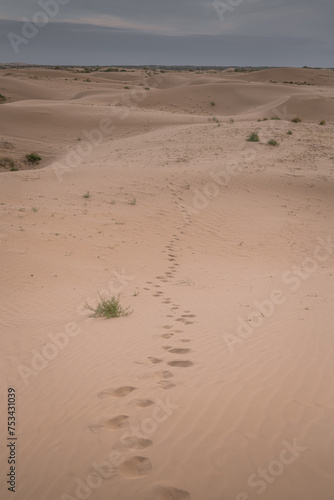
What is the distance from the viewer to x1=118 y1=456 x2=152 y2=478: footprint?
308 centimetres

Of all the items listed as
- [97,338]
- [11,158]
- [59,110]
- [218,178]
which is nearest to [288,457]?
[97,338]

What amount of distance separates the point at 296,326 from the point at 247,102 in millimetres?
40284

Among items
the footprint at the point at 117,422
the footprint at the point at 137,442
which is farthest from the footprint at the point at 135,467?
the footprint at the point at 117,422

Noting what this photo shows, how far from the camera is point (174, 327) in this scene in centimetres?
618

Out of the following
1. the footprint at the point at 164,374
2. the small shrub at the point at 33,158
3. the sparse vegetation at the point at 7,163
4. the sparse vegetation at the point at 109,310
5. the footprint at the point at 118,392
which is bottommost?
the footprint at the point at 118,392

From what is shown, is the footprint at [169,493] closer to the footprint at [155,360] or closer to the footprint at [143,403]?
the footprint at [143,403]

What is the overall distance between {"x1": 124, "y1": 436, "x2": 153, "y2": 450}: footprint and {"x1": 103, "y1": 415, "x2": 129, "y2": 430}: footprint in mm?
202

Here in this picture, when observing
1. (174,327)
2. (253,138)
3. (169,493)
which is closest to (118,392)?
(169,493)

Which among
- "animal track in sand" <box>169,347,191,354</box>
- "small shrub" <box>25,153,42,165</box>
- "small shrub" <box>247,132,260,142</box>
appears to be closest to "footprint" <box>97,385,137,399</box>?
"animal track in sand" <box>169,347,191,354</box>

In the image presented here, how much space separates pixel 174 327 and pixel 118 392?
2020 mm

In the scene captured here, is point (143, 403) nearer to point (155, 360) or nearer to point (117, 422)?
point (117, 422)

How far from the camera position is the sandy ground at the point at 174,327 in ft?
10.3

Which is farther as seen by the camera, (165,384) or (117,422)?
(165,384)

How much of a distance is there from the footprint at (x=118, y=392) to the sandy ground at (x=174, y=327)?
0.04m
